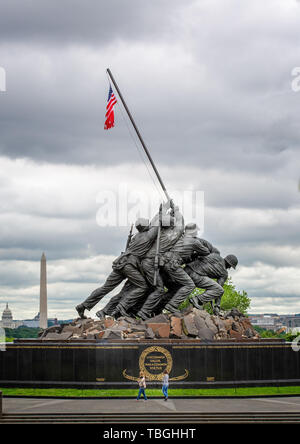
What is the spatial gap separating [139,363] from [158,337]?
1.38 m

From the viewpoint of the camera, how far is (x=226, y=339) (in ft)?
74.8

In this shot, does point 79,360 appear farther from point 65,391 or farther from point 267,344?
point 267,344

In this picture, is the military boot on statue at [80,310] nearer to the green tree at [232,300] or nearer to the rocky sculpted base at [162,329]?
the rocky sculpted base at [162,329]

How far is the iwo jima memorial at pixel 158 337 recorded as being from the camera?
2169 cm

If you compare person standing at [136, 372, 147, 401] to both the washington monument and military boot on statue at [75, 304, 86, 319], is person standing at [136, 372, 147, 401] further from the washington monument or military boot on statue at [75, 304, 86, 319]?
the washington monument

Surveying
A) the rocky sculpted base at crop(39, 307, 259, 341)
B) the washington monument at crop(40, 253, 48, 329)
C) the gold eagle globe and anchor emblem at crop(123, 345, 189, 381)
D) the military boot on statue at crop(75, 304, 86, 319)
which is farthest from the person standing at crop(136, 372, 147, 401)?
the washington monument at crop(40, 253, 48, 329)

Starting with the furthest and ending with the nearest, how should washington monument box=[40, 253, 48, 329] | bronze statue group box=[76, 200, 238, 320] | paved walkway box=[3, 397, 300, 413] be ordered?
washington monument box=[40, 253, 48, 329]
bronze statue group box=[76, 200, 238, 320]
paved walkway box=[3, 397, 300, 413]

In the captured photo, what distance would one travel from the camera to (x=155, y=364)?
21.6m

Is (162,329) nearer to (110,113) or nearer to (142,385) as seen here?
(142,385)

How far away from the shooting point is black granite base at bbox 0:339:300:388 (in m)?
21.6

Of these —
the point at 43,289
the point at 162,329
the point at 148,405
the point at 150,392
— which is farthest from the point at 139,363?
Result: the point at 43,289

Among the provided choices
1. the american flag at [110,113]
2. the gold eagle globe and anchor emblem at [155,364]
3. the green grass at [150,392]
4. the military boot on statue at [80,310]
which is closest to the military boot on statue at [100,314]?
the military boot on statue at [80,310]

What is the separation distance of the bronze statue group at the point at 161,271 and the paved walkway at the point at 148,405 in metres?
5.24
